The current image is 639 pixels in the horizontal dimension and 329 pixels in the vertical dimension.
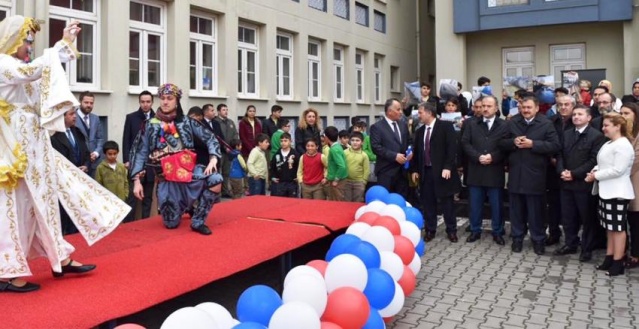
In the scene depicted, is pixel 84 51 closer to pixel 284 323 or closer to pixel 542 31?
pixel 284 323

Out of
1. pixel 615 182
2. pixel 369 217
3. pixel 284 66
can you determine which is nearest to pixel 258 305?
pixel 369 217

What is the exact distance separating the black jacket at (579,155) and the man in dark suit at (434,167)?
1.33 m

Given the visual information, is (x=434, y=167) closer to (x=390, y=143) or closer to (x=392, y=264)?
(x=390, y=143)

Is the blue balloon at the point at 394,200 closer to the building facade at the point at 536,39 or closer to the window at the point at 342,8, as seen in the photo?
the building facade at the point at 536,39

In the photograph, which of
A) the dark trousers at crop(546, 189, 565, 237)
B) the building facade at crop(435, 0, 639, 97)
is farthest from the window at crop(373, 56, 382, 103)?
the dark trousers at crop(546, 189, 565, 237)

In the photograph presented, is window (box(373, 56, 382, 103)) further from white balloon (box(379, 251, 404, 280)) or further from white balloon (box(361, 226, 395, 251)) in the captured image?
white balloon (box(379, 251, 404, 280))

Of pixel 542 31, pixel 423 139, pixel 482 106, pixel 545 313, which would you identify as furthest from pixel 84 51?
pixel 542 31

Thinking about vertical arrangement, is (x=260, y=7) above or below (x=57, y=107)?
above

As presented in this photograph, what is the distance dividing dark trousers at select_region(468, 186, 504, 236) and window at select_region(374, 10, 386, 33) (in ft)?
53.1

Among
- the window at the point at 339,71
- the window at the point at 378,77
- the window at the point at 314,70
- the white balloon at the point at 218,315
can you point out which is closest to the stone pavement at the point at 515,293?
the white balloon at the point at 218,315

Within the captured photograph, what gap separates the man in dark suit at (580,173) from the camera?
6.45 meters

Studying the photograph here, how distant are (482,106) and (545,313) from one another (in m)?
3.17

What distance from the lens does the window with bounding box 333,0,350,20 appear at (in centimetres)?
1983

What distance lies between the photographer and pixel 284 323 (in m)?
3.01
